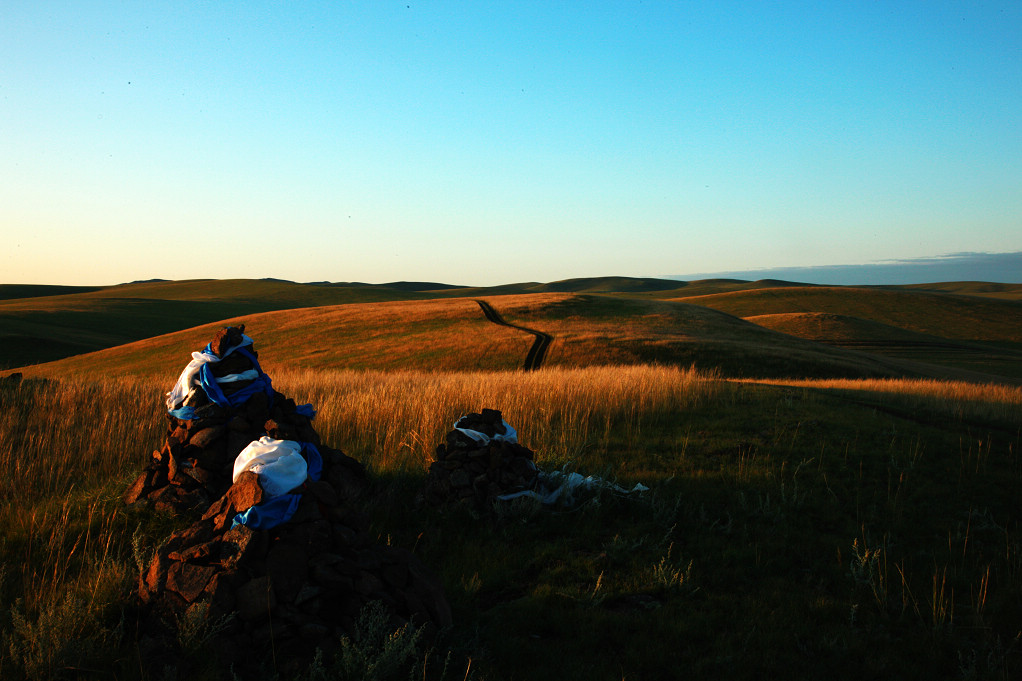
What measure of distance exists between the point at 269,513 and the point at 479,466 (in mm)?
3181

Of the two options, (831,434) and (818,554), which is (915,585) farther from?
(831,434)

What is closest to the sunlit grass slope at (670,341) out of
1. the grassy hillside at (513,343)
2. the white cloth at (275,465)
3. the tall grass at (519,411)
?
the grassy hillside at (513,343)

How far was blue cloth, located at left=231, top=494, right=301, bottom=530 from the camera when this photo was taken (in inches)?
169

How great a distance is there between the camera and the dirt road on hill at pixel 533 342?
96.9 feet

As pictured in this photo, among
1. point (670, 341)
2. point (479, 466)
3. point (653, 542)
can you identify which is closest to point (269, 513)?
point (479, 466)

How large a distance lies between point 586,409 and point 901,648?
7.76m

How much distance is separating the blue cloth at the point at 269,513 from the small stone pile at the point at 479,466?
8.76 feet

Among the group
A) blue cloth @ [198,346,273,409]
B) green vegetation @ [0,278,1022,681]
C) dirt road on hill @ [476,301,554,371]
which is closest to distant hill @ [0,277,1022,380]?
dirt road on hill @ [476,301,554,371]

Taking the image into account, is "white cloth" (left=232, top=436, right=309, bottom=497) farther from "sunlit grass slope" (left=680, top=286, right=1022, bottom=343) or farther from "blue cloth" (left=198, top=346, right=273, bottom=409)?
"sunlit grass slope" (left=680, top=286, right=1022, bottom=343)

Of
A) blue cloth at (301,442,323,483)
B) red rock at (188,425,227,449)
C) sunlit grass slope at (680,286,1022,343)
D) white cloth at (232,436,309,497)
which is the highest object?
white cloth at (232,436,309,497)

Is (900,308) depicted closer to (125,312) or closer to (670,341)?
(670,341)

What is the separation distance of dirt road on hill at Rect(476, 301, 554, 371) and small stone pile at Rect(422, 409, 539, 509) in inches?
795

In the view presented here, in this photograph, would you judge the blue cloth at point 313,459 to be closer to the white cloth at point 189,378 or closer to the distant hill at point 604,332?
the white cloth at point 189,378

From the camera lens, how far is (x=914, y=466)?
8875mm
